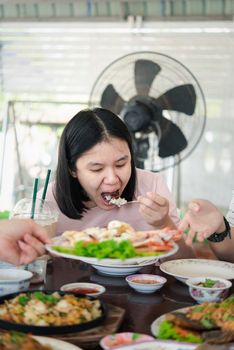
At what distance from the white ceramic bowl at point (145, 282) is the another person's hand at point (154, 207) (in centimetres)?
28

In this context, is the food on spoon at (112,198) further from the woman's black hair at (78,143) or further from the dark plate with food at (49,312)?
the dark plate with food at (49,312)

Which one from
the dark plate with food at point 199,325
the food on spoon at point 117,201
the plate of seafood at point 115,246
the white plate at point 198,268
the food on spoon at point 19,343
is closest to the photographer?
the food on spoon at point 19,343

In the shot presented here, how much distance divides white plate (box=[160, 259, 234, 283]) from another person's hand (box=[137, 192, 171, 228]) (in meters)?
0.16

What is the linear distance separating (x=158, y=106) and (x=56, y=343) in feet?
10.5

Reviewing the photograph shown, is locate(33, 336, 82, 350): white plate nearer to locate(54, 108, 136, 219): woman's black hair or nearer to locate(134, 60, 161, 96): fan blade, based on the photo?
locate(54, 108, 136, 219): woman's black hair

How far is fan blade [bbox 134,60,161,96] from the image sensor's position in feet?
14.3

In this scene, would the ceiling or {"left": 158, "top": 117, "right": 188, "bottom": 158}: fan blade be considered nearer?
{"left": 158, "top": 117, "right": 188, "bottom": 158}: fan blade

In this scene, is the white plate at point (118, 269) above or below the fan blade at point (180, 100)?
below

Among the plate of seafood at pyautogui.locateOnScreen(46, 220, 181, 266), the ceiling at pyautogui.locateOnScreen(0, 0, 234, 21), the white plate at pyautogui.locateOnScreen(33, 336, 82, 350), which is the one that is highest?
the ceiling at pyautogui.locateOnScreen(0, 0, 234, 21)

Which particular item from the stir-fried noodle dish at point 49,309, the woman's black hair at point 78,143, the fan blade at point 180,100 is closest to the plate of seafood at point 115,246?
the stir-fried noodle dish at point 49,309

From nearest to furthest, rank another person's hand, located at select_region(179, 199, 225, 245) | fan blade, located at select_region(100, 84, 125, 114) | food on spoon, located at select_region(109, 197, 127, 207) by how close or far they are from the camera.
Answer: another person's hand, located at select_region(179, 199, 225, 245) → food on spoon, located at select_region(109, 197, 127, 207) → fan blade, located at select_region(100, 84, 125, 114)

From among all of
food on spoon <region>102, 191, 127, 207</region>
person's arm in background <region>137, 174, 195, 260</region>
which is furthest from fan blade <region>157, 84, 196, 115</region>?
person's arm in background <region>137, 174, 195, 260</region>

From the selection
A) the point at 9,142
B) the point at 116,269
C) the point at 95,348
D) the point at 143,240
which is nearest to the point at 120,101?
the point at 9,142

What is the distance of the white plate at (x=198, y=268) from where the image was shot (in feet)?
6.34
